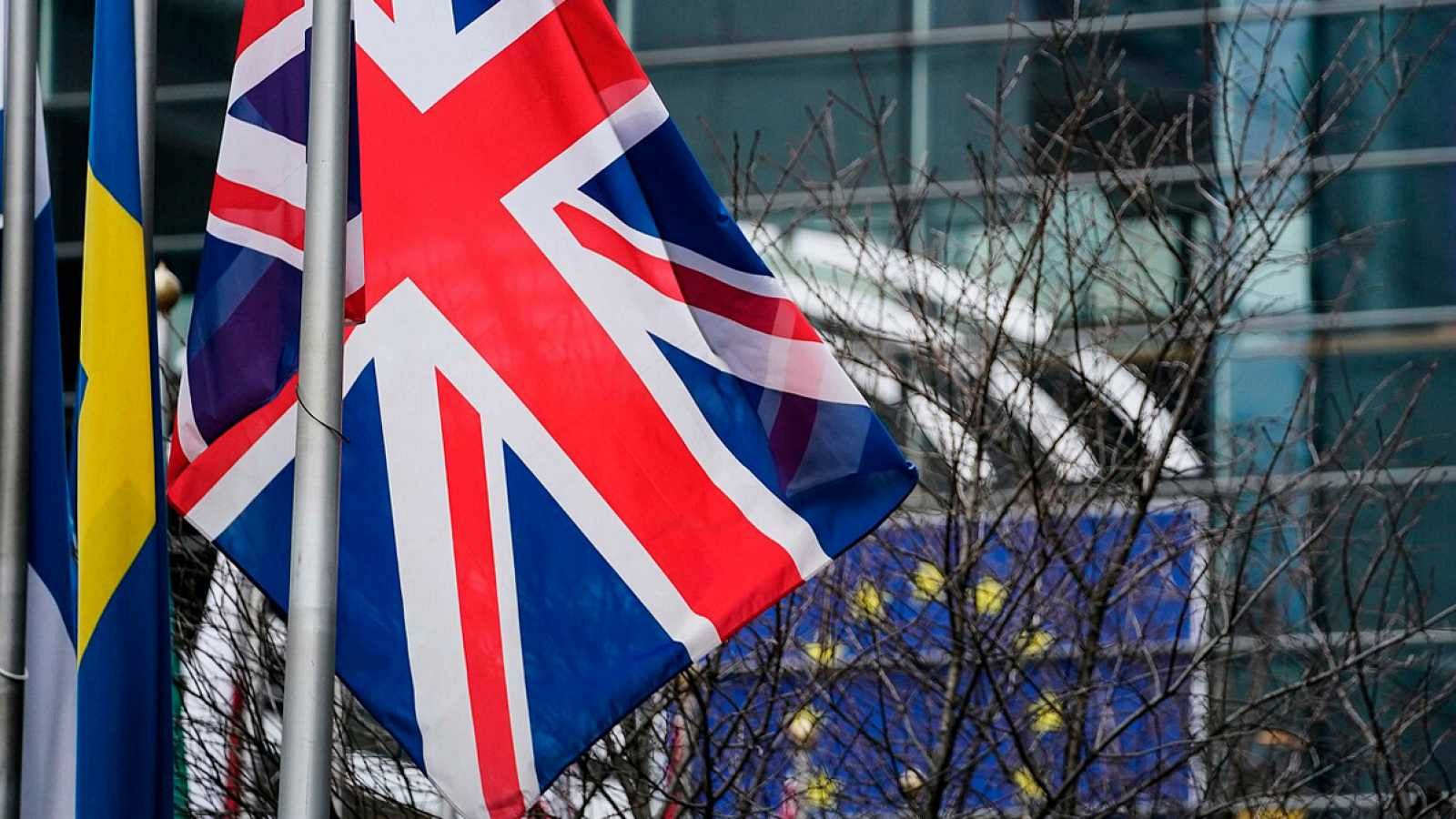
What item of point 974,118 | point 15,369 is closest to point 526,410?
point 15,369

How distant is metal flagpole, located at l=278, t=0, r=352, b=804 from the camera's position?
16.9ft

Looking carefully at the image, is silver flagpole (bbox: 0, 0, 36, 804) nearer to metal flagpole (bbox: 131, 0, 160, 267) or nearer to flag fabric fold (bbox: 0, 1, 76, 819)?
flag fabric fold (bbox: 0, 1, 76, 819)

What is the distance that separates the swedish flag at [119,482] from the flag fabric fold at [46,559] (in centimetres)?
30

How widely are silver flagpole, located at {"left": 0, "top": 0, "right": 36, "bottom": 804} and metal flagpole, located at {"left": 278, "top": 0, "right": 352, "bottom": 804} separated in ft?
5.13

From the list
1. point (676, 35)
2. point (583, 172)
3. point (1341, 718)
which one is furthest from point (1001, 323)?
point (676, 35)

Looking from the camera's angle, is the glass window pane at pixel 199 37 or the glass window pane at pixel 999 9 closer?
the glass window pane at pixel 999 9

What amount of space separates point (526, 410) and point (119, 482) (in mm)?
1496

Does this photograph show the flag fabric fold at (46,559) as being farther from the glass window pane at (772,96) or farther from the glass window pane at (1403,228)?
the glass window pane at (1403,228)

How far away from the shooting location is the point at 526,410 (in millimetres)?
5684

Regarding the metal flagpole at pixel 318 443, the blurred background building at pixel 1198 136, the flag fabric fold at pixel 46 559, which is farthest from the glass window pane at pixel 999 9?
the metal flagpole at pixel 318 443

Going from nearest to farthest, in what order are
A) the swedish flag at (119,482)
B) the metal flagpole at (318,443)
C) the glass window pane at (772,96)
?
the metal flagpole at (318,443)
the swedish flag at (119,482)
the glass window pane at (772,96)

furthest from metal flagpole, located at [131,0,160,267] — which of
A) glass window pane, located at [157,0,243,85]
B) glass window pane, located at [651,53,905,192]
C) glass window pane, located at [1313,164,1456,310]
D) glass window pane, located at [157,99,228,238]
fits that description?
glass window pane, located at [157,99,228,238]

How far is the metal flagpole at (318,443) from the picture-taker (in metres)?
5.15

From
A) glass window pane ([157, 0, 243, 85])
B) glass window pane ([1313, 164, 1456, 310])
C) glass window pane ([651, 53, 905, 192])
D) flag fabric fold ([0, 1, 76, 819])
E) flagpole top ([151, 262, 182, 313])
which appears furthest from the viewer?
glass window pane ([157, 0, 243, 85])
